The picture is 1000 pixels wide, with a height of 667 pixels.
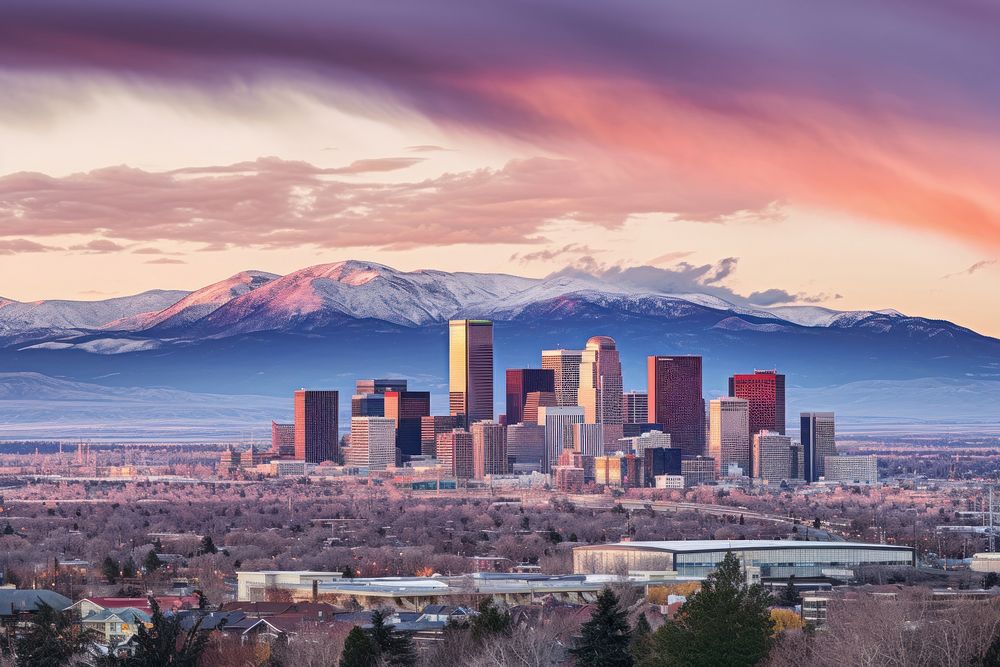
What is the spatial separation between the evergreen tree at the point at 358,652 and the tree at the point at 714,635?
810cm

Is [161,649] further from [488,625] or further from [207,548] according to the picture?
[207,548]

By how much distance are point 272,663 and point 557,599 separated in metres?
37.6

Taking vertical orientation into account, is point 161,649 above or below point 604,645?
above

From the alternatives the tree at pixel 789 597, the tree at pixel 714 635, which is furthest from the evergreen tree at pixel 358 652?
the tree at pixel 789 597

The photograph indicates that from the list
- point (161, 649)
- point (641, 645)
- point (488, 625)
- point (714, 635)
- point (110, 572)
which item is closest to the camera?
point (714, 635)

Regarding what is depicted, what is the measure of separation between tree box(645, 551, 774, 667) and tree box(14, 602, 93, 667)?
55.6 ft

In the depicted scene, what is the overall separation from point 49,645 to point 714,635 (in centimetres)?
2020

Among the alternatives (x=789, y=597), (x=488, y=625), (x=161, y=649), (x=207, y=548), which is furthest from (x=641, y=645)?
(x=207, y=548)

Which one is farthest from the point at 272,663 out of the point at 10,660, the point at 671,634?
the point at 671,634

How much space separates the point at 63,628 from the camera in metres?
76.4

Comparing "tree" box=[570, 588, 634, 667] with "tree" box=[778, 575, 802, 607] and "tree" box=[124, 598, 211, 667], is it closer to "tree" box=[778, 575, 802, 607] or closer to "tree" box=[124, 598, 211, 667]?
"tree" box=[124, 598, 211, 667]

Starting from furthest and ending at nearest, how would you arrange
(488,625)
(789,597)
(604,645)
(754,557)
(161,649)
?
1. (754,557)
2. (789,597)
3. (488,625)
4. (604,645)
5. (161,649)

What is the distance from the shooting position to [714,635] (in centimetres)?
6359

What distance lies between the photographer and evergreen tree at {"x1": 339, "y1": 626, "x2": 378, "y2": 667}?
221ft
